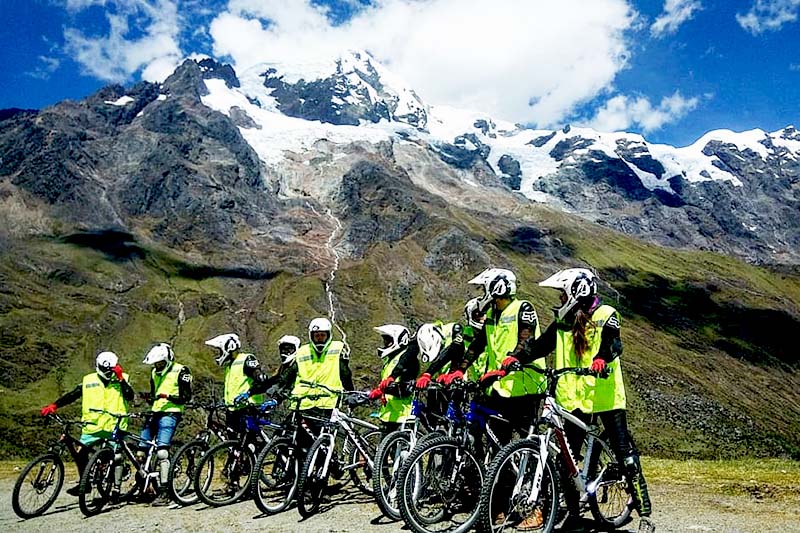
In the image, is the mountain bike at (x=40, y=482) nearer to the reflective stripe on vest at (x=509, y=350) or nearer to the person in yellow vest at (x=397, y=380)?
the person in yellow vest at (x=397, y=380)

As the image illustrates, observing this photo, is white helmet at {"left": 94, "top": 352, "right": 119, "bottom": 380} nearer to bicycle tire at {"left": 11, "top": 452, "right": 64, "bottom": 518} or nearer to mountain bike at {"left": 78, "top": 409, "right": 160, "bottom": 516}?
mountain bike at {"left": 78, "top": 409, "right": 160, "bottom": 516}

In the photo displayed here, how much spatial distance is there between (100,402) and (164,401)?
4.51 ft

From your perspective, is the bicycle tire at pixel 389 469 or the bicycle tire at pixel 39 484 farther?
the bicycle tire at pixel 39 484

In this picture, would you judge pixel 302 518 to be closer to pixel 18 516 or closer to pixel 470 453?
pixel 470 453

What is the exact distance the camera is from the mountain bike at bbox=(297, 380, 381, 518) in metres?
10.9

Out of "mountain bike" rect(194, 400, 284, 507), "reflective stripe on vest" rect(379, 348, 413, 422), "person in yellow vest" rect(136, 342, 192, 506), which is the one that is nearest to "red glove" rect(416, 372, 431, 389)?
"reflective stripe on vest" rect(379, 348, 413, 422)

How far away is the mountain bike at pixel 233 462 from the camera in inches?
487

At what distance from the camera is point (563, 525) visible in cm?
898

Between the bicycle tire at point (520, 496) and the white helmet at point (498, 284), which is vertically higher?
the white helmet at point (498, 284)

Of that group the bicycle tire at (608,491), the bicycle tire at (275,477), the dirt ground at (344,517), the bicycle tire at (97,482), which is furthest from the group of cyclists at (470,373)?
the dirt ground at (344,517)

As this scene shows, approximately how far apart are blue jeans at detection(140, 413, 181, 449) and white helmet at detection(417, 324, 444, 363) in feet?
18.5

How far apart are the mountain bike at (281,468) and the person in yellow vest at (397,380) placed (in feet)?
3.82

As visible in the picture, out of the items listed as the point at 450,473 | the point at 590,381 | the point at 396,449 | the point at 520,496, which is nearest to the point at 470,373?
the point at 396,449

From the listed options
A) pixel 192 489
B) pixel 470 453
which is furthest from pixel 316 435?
pixel 470 453
